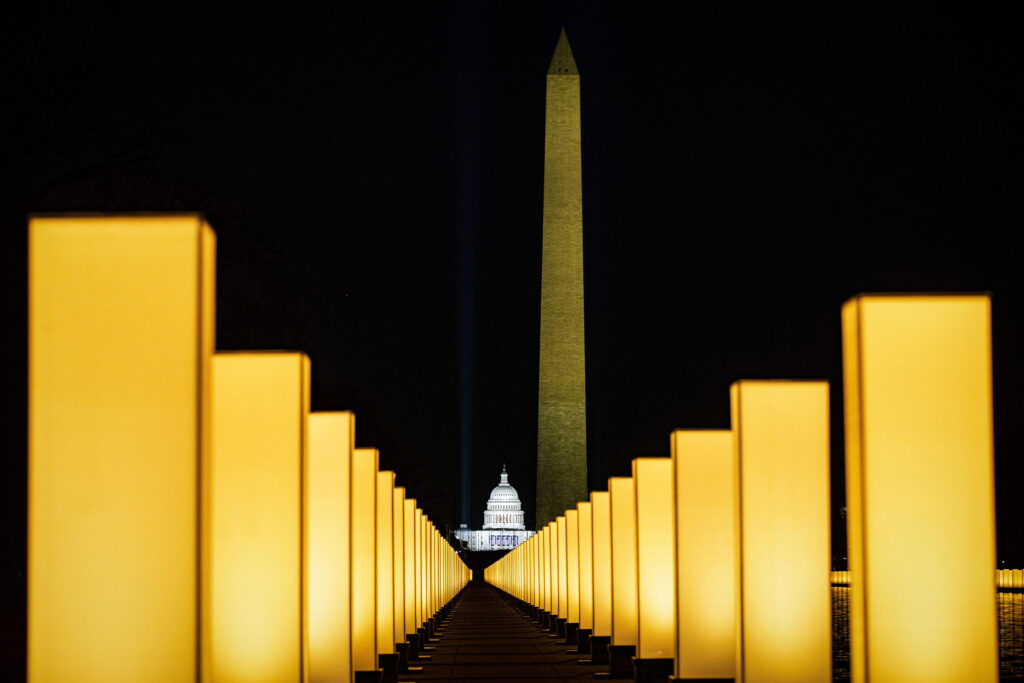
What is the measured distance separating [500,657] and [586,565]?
7.26ft

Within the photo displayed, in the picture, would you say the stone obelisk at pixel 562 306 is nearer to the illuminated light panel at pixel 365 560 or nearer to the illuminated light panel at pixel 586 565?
the illuminated light panel at pixel 586 565

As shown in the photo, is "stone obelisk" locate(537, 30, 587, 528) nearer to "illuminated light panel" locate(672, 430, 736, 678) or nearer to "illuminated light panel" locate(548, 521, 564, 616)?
"illuminated light panel" locate(548, 521, 564, 616)

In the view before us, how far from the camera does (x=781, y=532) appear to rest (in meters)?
10.3

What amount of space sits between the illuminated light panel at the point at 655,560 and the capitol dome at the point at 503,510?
156 m

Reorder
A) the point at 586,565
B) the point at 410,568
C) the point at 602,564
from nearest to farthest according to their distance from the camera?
1. the point at 602,564
2. the point at 410,568
3. the point at 586,565

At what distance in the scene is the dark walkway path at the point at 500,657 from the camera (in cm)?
1881

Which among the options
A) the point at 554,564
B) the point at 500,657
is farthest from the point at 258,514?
the point at 554,564

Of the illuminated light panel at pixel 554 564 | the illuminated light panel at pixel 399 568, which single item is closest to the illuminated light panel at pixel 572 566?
the illuminated light panel at pixel 554 564

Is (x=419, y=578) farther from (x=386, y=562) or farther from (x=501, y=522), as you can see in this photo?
(x=501, y=522)

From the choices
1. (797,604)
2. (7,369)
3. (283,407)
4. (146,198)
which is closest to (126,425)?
(283,407)

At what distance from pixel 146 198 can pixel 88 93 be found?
417cm

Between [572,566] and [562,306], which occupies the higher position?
[562,306]

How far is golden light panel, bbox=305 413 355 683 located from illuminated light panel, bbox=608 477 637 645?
6733 millimetres

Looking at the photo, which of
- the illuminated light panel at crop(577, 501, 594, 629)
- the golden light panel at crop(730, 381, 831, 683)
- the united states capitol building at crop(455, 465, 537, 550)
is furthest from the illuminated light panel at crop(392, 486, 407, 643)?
the united states capitol building at crop(455, 465, 537, 550)
